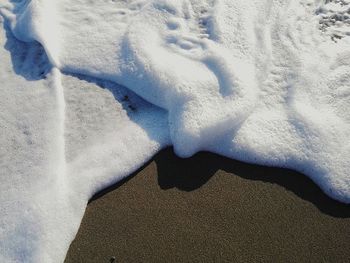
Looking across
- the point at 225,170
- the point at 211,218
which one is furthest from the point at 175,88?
the point at 211,218

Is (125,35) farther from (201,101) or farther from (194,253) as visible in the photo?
(194,253)

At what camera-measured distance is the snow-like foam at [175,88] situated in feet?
8.07

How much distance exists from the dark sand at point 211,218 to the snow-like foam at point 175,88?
10 cm

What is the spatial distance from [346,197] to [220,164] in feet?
2.50

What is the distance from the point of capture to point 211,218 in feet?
7.26

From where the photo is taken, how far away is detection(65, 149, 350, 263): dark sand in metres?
2.10

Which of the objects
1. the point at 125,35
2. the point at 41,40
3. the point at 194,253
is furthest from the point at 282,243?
the point at 41,40

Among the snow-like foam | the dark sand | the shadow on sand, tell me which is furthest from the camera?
the snow-like foam

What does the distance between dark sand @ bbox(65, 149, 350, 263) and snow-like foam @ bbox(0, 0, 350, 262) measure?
96 mm

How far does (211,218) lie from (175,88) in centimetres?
95

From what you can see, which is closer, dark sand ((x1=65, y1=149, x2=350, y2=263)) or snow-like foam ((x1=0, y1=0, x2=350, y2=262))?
dark sand ((x1=65, y1=149, x2=350, y2=263))

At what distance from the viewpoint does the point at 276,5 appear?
3361 millimetres

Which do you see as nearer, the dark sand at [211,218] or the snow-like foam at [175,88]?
the dark sand at [211,218]

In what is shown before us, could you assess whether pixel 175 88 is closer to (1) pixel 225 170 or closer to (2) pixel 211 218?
(1) pixel 225 170
